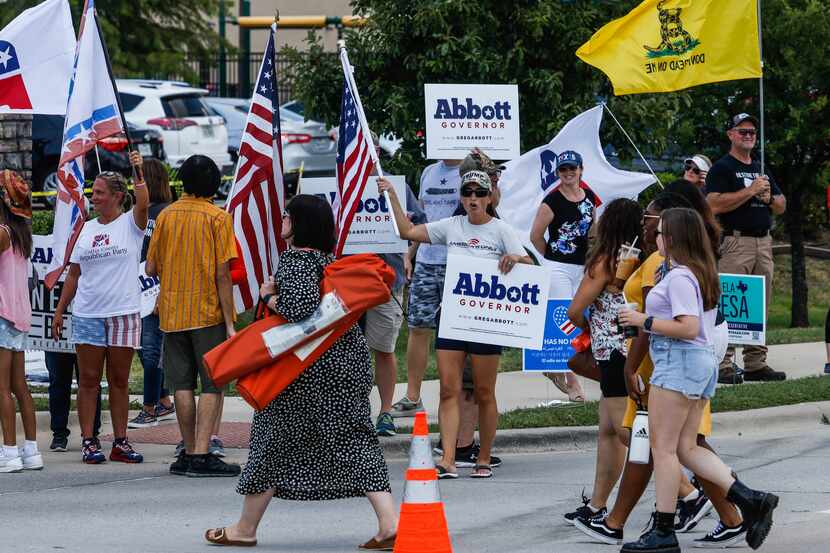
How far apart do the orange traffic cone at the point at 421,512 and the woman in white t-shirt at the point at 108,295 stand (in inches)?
130

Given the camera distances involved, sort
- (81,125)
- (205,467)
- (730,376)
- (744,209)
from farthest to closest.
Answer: (730,376) → (744,209) → (81,125) → (205,467)

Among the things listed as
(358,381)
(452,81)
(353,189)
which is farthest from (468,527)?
(452,81)

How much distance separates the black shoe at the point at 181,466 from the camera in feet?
30.2

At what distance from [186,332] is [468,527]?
2304 millimetres

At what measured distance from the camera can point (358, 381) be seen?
280 inches

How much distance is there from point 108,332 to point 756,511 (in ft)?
14.7

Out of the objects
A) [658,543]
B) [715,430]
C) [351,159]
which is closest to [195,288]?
[351,159]

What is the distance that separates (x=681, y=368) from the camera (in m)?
6.73

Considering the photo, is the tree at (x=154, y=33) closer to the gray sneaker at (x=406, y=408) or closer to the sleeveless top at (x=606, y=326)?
the gray sneaker at (x=406, y=408)

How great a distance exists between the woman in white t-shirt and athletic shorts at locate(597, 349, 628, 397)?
3.33 meters

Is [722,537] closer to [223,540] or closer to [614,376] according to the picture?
[614,376]

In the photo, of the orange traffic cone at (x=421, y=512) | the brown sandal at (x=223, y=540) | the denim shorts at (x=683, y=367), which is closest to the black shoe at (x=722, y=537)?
the denim shorts at (x=683, y=367)

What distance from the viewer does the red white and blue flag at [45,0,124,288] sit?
9.62m

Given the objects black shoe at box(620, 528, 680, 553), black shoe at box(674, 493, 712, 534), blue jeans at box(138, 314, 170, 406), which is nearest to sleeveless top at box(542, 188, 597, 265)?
blue jeans at box(138, 314, 170, 406)
